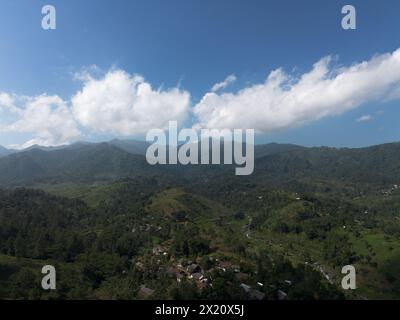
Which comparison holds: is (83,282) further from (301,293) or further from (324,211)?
(324,211)

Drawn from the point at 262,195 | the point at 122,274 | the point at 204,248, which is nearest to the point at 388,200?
the point at 262,195

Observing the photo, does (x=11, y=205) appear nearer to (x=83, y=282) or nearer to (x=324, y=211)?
(x=83, y=282)

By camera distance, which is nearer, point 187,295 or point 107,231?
point 187,295

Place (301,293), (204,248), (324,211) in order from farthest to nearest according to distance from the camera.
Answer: (324,211) → (204,248) → (301,293)

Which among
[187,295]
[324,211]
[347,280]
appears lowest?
[347,280]

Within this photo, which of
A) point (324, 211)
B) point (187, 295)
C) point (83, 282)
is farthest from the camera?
point (324, 211)

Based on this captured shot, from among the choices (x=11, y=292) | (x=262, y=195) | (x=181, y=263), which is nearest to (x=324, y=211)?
(x=262, y=195)

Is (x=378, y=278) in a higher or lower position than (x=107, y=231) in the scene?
lower
